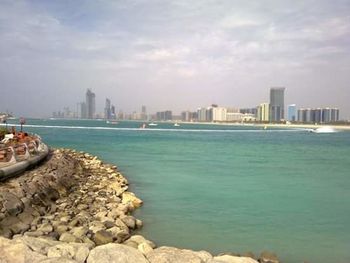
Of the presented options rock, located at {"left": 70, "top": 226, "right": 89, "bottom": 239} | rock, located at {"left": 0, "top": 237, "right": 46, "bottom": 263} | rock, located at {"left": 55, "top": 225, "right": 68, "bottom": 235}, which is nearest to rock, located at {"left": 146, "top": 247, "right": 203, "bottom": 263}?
rock, located at {"left": 0, "top": 237, "right": 46, "bottom": 263}

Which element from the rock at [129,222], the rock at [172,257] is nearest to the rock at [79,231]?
the rock at [129,222]

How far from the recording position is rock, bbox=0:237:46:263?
21.5 ft

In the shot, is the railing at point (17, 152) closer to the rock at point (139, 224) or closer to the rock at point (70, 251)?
the rock at point (139, 224)

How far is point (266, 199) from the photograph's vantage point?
17125 millimetres

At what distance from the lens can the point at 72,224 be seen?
37.1ft

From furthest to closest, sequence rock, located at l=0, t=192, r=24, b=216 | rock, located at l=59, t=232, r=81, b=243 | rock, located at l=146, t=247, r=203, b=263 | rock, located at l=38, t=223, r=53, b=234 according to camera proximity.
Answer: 1. rock, located at l=0, t=192, r=24, b=216
2. rock, located at l=38, t=223, r=53, b=234
3. rock, located at l=59, t=232, r=81, b=243
4. rock, located at l=146, t=247, r=203, b=263

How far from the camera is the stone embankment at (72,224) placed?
22.6 feet

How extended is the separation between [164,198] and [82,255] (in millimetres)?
→ 9762

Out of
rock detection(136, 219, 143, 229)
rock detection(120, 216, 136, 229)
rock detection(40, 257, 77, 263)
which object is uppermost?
rock detection(40, 257, 77, 263)

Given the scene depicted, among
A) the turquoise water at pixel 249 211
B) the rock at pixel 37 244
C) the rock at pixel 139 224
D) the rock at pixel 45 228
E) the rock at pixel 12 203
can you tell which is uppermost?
the rock at pixel 37 244

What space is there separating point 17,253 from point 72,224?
4.68 m

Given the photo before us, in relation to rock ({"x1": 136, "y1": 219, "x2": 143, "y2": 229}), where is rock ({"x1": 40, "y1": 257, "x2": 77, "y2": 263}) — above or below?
above

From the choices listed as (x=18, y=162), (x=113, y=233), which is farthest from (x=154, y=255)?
(x=18, y=162)

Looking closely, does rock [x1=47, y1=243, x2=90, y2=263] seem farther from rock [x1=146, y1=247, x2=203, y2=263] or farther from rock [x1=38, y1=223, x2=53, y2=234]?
rock [x1=38, y1=223, x2=53, y2=234]
